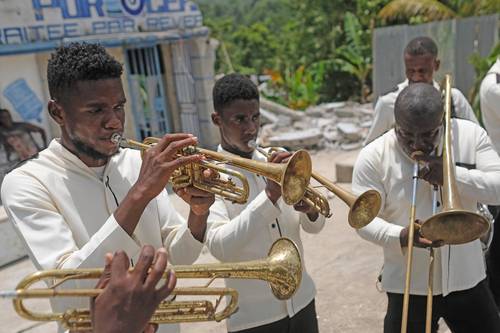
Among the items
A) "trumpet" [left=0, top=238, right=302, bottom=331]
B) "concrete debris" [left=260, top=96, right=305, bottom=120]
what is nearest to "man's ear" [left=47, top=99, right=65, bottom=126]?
"trumpet" [left=0, top=238, right=302, bottom=331]

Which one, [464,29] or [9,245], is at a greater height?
[464,29]

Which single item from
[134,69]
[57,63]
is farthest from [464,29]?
[57,63]

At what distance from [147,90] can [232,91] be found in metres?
8.32

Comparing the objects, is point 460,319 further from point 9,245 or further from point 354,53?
point 354,53

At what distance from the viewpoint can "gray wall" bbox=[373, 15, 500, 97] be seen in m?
9.85

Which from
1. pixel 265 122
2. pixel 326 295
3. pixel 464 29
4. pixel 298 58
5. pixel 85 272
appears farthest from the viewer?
pixel 298 58

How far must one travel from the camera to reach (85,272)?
4.91ft

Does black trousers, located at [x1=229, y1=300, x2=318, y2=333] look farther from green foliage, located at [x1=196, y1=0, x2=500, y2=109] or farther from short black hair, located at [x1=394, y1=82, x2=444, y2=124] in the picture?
green foliage, located at [x1=196, y1=0, x2=500, y2=109]

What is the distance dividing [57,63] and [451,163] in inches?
67.7

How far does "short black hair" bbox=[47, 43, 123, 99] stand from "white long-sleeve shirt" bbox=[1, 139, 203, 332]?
26 centimetres

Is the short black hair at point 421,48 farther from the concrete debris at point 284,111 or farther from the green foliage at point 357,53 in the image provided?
the green foliage at point 357,53

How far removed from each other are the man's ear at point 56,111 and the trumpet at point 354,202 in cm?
106

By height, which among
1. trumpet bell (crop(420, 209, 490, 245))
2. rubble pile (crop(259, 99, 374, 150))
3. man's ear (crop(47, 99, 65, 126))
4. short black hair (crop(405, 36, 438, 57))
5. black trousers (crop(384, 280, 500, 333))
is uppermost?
man's ear (crop(47, 99, 65, 126))

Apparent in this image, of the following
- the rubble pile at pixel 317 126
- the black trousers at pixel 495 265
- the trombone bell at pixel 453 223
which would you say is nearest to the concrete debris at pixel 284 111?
the rubble pile at pixel 317 126
